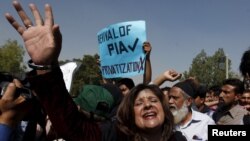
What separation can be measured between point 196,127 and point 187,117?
17 cm

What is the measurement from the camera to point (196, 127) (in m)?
4.11

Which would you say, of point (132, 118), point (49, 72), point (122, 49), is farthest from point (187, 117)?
point (49, 72)

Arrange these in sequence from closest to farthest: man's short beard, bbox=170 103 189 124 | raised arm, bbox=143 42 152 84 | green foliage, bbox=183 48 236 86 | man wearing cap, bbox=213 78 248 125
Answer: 1. man's short beard, bbox=170 103 189 124
2. raised arm, bbox=143 42 152 84
3. man wearing cap, bbox=213 78 248 125
4. green foliage, bbox=183 48 236 86

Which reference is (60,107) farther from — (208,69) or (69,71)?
(208,69)

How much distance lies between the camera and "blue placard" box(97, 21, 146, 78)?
16.3 feet

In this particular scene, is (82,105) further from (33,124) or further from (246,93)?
(246,93)

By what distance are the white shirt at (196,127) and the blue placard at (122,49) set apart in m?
0.90

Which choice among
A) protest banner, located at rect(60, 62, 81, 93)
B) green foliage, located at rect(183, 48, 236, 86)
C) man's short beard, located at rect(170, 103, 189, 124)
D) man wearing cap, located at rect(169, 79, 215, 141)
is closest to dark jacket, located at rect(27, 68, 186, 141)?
protest banner, located at rect(60, 62, 81, 93)

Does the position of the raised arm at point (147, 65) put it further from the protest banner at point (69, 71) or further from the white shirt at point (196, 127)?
the protest banner at point (69, 71)

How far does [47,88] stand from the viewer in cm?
187

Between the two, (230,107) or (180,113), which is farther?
(230,107)

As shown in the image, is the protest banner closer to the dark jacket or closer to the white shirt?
the white shirt

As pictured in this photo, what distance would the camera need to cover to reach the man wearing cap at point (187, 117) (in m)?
4.05

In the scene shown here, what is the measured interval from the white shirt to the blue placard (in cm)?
90
